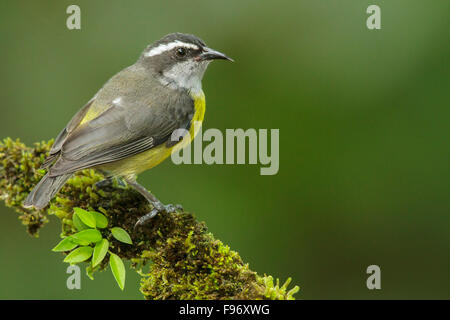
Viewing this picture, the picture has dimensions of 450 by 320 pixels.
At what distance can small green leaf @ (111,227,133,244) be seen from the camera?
3625 mm

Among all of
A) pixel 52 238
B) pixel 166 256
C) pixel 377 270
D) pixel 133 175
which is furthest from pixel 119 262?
pixel 377 270

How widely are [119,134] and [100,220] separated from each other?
806mm

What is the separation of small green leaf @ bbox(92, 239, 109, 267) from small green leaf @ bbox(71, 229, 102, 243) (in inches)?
1.5

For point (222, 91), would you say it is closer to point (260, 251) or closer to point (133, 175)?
point (260, 251)

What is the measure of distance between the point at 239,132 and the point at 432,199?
7.82ft

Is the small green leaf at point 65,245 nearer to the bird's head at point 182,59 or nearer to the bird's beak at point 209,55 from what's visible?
the bird's head at point 182,59

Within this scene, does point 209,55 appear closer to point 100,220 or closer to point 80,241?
point 100,220

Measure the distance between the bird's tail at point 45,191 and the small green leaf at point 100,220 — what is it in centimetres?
37

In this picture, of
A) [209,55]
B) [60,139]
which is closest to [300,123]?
[209,55]

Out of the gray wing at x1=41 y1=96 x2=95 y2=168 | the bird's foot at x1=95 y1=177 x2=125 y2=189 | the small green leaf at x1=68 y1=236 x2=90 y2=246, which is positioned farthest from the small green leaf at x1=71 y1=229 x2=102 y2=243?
the gray wing at x1=41 y1=96 x2=95 y2=168

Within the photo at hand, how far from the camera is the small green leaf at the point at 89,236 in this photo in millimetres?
3482

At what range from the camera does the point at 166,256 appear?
355 cm

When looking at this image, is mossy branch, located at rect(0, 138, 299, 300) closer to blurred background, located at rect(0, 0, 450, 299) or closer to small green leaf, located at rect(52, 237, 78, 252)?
small green leaf, located at rect(52, 237, 78, 252)

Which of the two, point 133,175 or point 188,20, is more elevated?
point 188,20
